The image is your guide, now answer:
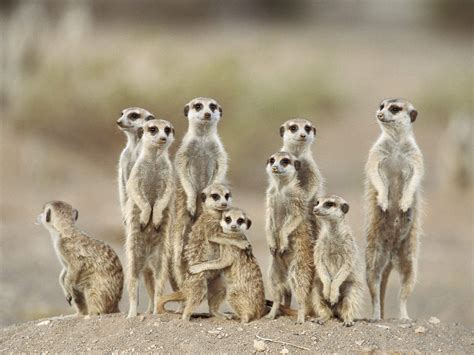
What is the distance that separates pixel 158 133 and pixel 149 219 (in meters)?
0.48

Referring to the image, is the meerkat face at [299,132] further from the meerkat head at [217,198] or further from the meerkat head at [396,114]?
the meerkat head at [217,198]

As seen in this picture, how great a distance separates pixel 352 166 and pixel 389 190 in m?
8.68

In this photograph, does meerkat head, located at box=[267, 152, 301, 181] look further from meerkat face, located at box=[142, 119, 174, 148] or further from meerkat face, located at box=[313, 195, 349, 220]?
meerkat face, located at box=[142, 119, 174, 148]

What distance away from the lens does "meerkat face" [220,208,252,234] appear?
4.79m

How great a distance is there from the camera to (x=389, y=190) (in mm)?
5379

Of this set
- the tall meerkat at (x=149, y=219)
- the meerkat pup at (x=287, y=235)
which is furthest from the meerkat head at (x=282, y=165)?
the tall meerkat at (x=149, y=219)

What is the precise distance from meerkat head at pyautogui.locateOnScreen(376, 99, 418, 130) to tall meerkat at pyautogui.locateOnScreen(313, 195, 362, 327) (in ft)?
2.30

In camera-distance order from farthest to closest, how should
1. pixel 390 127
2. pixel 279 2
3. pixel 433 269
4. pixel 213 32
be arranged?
pixel 279 2 < pixel 213 32 < pixel 433 269 < pixel 390 127

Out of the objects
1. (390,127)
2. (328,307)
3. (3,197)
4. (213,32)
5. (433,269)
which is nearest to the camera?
(328,307)

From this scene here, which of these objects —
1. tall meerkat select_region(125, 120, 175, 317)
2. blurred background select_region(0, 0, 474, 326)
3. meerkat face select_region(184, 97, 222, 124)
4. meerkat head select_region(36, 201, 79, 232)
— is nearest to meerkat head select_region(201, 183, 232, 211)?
tall meerkat select_region(125, 120, 175, 317)

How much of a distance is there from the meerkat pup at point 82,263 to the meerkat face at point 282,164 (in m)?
1.05

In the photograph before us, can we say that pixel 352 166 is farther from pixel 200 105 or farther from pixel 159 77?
pixel 200 105

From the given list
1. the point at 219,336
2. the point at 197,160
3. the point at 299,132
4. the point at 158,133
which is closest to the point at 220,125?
→ the point at 197,160

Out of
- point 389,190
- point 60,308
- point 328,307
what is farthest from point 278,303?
point 60,308
